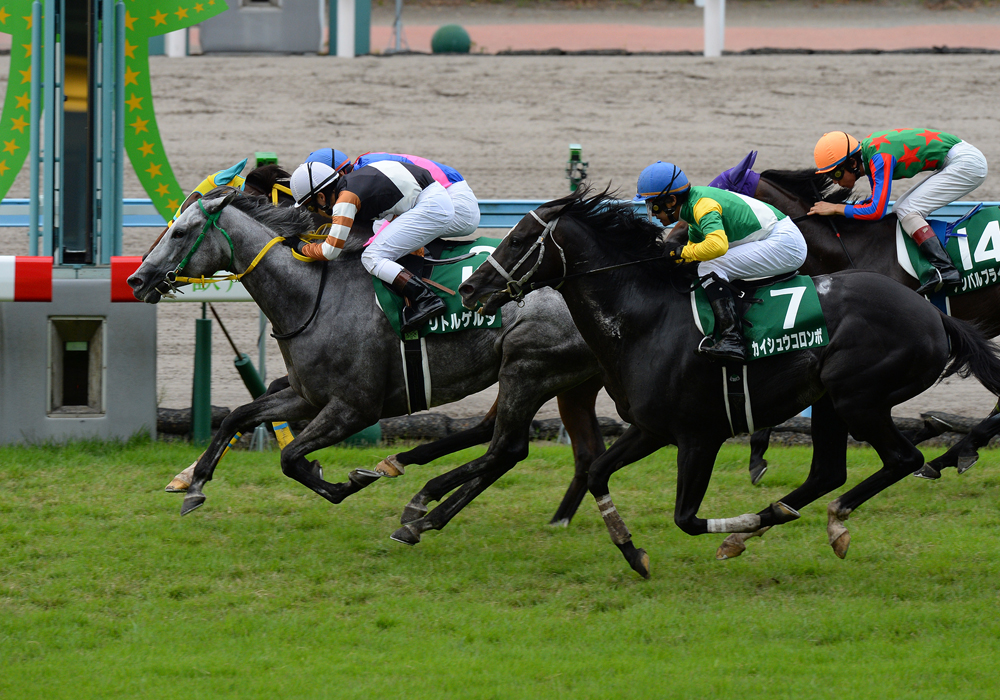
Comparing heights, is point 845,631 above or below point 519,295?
below

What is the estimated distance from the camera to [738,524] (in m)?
5.30

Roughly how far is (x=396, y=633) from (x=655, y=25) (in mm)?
18713

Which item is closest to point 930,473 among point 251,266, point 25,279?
point 251,266

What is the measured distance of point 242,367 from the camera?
24.9ft

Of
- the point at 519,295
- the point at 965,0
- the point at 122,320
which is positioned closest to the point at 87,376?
the point at 122,320

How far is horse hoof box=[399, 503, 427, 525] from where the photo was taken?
19.8ft

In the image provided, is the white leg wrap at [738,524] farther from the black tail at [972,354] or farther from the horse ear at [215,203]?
the horse ear at [215,203]

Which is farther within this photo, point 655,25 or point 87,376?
point 655,25

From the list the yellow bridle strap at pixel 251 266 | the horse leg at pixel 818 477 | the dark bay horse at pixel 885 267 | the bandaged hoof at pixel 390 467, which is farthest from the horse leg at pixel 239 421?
the dark bay horse at pixel 885 267

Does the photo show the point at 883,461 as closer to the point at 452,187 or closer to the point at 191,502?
the point at 452,187

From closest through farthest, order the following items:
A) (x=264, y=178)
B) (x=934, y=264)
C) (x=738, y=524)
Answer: (x=738, y=524), (x=934, y=264), (x=264, y=178)

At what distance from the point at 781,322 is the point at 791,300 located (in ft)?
0.44

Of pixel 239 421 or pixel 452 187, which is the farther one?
pixel 452 187

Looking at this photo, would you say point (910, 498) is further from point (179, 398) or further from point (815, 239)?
point (179, 398)
